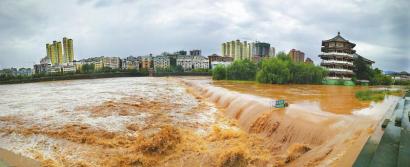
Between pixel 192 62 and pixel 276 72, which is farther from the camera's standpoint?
pixel 192 62

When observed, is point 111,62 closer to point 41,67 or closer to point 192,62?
point 41,67

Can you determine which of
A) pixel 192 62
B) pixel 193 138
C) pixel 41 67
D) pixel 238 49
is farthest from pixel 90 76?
pixel 238 49

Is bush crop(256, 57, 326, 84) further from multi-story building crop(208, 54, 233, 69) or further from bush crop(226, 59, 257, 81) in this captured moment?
multi-story building crop(208, 54, 233, 69)

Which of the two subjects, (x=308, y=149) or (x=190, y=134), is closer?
(x=308, y=149)

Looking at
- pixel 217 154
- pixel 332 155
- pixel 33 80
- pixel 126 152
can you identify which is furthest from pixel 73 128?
pixel 33 80

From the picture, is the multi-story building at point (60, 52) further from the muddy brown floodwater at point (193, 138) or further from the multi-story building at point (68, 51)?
the muddy brown floodwater at point (193, 138)

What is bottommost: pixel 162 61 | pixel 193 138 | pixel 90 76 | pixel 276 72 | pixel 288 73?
pixel 193 138

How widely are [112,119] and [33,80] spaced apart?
63.4m

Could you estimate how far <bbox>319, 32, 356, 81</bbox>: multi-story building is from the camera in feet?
166

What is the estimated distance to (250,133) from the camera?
12.5 meters

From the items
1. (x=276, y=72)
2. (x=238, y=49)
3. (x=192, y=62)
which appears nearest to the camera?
(x=276, y=72)

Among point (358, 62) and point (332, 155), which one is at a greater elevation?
point (358, 62)

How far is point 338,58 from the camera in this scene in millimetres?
51875

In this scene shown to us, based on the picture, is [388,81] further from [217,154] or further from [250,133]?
[217,154]
